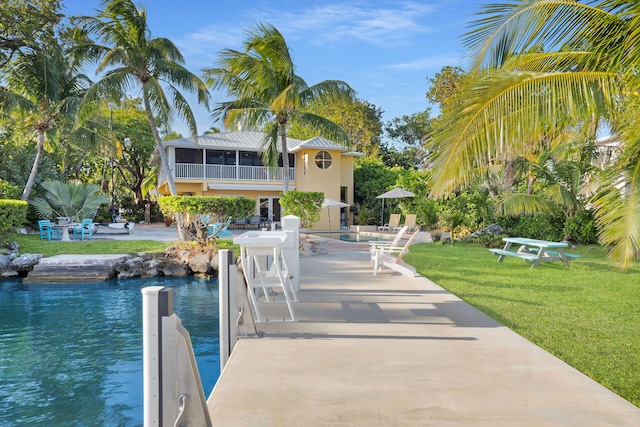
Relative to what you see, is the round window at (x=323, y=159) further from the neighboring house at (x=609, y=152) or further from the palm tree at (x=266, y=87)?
the neighboring house at (x=609, y=152)

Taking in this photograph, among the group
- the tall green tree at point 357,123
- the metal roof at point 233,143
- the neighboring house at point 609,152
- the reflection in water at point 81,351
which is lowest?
the reflection in water at point 81,351

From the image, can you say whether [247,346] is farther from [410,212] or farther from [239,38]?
[410,212]

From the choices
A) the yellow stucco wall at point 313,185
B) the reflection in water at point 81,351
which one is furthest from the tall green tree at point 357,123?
the reflection in water at point 81,351

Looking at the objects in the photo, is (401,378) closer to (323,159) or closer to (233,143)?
(323,159)

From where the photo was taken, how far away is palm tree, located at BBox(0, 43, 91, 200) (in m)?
19.0

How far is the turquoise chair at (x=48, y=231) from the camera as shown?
1724 cm

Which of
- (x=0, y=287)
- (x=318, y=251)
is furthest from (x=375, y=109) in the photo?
(x=0, y=287)

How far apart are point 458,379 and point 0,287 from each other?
11421mm

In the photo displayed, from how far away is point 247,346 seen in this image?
4.44 meters

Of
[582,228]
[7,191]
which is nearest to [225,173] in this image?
[7,191]

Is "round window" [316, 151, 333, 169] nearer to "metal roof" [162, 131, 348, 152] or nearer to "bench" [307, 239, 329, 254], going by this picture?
"metal roof" [162, 131, 348, 152]

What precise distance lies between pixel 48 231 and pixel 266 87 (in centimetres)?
1024

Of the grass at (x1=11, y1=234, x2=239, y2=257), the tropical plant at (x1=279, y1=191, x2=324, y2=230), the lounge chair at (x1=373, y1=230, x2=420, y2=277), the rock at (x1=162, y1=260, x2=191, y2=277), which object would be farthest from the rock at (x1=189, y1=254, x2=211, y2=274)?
the lounge chair at (x1=373, y1=230, x2=420, y2=277)

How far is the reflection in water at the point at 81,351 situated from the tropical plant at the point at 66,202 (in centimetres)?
1071
